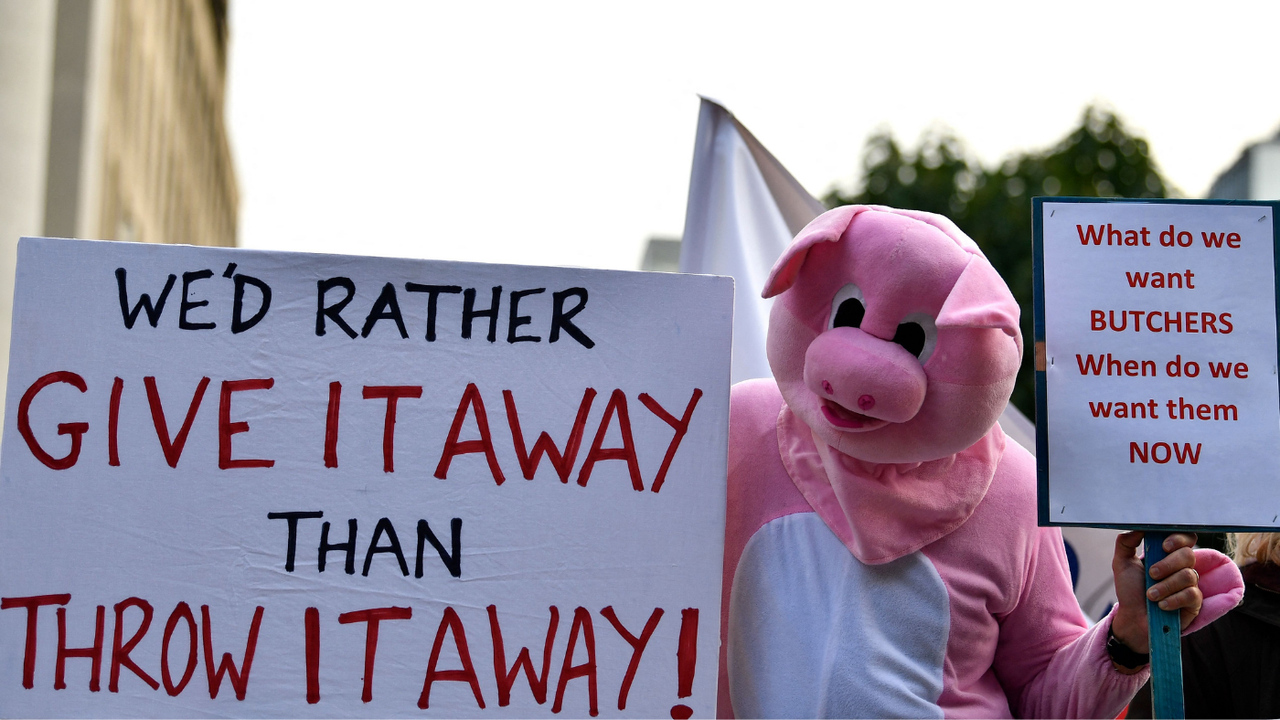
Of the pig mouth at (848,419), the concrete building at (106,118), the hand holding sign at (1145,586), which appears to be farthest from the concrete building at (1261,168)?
the concrete building at (106,118)

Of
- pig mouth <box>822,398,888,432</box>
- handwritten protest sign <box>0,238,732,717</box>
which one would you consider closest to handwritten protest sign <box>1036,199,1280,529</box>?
pig mouth <box>822,398,888,432</box>

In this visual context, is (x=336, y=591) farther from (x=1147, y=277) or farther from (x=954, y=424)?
(x=1147, y=277)

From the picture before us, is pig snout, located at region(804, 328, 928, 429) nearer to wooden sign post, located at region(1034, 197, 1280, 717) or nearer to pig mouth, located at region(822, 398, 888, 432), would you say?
pig mouth, located at region(822, 398, 888, 432)

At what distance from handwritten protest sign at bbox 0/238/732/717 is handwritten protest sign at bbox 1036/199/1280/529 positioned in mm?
573

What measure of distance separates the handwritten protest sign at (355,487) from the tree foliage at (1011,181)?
1088 centimetres

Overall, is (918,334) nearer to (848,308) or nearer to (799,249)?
(848,308)

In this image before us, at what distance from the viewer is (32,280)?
A: 198 cm

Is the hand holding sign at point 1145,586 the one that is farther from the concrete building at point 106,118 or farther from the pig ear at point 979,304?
the concrete building at point 106,118

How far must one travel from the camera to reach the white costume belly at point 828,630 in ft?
6.78

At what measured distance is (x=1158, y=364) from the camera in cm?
193

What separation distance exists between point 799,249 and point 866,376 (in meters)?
0.27

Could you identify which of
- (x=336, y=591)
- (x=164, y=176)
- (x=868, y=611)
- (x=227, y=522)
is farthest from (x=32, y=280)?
(x=164, y=176)

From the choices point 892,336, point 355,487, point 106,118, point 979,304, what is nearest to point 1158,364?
point 979,304

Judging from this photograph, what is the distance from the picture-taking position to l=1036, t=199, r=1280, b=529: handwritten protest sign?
1.90 meters
